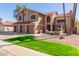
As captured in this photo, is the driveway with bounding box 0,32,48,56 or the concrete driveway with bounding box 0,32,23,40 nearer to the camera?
the driveway with bounding box 0,32,48,56

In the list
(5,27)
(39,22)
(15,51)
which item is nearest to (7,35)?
(5,27)

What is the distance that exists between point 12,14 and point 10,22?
1.23 ft

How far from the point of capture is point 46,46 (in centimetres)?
691

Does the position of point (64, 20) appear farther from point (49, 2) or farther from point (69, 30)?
point (49, 2)

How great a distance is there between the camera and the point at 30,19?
8.23 metres

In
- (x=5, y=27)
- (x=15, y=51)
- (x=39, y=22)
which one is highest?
(x=39, y=22)

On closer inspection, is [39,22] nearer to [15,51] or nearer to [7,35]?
[7,35]

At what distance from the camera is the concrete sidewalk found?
6078 millimetres

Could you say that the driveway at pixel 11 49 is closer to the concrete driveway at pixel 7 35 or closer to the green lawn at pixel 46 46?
the concrete driveway at pixel 7 35

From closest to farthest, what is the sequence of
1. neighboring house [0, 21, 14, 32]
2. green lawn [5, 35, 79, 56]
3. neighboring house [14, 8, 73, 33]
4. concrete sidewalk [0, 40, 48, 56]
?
concrete sidewalk [0, 40, 48, 56], green lawn [5, 35, 79, 56], neighboring house [14, 8, 73, 33], neighboring house [0, 21, 14, 32]

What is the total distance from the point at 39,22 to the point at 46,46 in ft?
4.55

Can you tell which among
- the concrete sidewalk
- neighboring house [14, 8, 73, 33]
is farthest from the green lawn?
neighboring house [14, 8, 73, 33]

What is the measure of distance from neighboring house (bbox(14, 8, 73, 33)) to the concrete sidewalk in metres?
0.94

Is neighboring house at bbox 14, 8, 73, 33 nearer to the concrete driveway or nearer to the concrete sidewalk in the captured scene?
the concrete driveway
